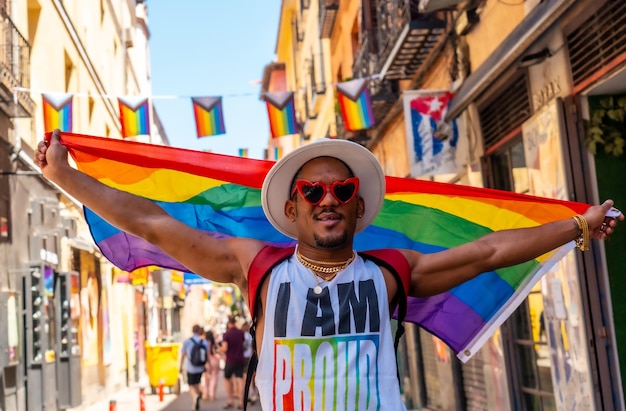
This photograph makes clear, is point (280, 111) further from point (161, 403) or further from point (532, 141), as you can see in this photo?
point (161, 403)

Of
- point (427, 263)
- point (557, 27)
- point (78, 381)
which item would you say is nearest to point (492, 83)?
point (557, 27)

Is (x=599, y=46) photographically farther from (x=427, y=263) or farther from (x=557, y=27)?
(x=427, y=263)

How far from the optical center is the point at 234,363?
16.5 m

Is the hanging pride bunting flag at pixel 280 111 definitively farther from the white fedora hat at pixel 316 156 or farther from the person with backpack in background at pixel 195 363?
the white fedora hat at pixel 316 156

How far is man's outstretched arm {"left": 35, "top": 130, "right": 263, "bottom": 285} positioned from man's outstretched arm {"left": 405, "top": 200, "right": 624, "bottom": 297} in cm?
65

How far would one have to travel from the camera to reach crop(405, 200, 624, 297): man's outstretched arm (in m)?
3.34

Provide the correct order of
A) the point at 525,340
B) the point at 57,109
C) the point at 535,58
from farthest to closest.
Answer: the point at 57,109
the point at 525,340
the point at 535,58

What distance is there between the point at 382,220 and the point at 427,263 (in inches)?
40.3

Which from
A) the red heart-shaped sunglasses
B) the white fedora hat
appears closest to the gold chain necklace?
the red heart-shaped sunglasses

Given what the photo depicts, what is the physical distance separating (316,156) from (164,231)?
66cm

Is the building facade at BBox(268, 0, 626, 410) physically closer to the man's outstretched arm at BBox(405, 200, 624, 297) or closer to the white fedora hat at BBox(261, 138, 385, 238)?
the man's outstretched arm at BBox(405, 200, 624, 297)

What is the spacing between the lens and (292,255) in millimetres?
3283

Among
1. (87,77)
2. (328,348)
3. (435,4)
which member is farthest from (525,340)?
(87,77)

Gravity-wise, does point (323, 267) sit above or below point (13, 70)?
below
